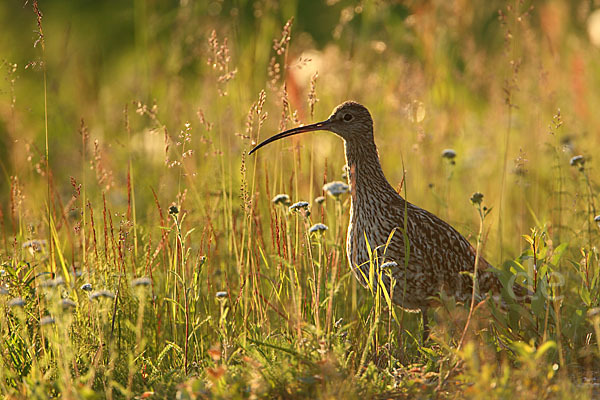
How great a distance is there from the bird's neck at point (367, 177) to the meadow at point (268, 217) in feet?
0.79

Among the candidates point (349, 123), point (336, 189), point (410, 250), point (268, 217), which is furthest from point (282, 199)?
point (268, 217)

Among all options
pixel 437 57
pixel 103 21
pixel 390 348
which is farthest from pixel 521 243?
pixel 103 21

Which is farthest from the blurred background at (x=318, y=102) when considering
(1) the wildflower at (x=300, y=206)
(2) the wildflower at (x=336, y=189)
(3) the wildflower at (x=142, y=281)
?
(2) the wildflower at (x=336, y=189)

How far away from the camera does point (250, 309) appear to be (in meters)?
3.95

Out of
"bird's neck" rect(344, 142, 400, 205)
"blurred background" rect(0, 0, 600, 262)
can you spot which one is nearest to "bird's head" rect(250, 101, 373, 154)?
"bird's neck" rect(344, 142, 400, 205)

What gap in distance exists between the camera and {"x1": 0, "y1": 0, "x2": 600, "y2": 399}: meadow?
123 inches

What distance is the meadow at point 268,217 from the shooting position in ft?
10.2

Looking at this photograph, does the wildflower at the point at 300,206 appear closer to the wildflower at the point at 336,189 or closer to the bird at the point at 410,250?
the wildflower at the point at 336,189

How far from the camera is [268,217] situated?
5164 millimetres

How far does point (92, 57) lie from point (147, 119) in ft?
4.83

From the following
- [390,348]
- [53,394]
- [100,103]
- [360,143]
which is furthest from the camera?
[100,103]

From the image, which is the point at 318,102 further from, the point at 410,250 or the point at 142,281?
the point at 142,281

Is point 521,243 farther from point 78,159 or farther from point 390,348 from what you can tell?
point 78,159

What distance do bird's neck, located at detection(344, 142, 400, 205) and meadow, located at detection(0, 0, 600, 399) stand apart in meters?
0.24
